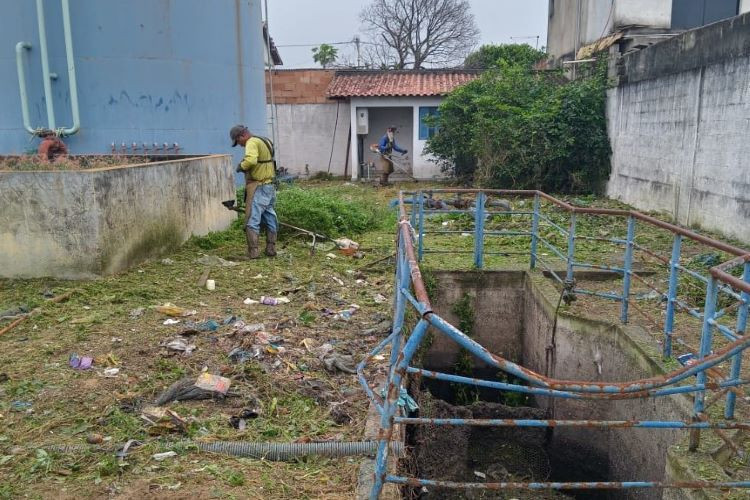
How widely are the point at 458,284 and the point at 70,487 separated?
454 cm

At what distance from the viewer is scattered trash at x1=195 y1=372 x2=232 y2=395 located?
406cm

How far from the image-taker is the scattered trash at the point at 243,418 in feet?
12.3

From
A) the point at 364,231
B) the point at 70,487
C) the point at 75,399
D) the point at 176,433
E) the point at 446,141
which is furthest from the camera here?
the point at 446,141

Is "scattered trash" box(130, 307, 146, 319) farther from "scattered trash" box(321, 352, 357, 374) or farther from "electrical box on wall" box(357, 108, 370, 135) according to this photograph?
"electrical box on wall" box(357, 108, 370, 135)

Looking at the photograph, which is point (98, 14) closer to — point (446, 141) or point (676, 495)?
point (446, 141)

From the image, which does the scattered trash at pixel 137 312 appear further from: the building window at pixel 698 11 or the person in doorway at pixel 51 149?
the building window at pixel 698 11

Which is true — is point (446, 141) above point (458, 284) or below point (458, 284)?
above

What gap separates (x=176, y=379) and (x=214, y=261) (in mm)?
3618

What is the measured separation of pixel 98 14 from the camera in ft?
33.7

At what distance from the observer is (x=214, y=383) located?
411 centimetres

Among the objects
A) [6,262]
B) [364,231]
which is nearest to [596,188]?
[364,231]

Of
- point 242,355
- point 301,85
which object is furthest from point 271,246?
point 301,85

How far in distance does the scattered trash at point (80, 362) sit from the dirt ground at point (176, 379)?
0.17 ft

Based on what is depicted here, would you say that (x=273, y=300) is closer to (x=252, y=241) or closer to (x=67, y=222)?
(x=252, y=241)
